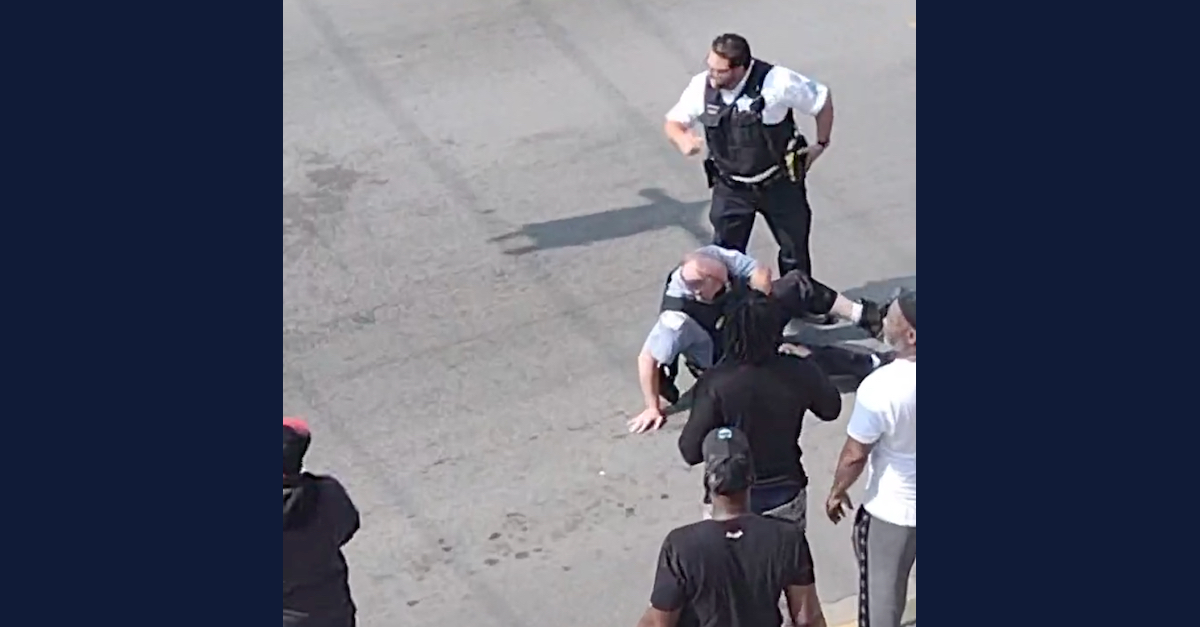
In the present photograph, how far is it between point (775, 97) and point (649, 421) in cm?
132

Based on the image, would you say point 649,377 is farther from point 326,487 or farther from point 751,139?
point 326,487

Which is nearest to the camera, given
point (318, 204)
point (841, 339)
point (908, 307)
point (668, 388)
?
point (908, 307)

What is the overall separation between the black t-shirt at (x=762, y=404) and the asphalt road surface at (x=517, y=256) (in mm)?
1121

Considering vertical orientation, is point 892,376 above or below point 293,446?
below

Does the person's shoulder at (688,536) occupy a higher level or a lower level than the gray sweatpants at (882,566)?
higher

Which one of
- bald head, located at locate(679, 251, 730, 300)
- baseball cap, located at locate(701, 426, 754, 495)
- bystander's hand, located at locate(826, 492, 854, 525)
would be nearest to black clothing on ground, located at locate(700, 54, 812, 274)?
bald head, located at locate(679, 251, 730, 300)

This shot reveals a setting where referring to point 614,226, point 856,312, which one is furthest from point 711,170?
point 614,226

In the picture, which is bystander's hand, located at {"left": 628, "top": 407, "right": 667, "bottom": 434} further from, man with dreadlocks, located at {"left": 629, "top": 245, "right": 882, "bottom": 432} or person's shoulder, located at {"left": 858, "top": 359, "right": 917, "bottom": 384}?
person's shoulder, located at {"left": 858, "top": 359, "right": 917, "bottom": 384}

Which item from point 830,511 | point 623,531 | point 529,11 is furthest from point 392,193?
point 830,511

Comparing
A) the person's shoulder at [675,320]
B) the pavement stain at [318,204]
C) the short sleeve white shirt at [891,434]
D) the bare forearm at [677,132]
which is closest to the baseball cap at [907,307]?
the short sleeve white shirt at [891,434]

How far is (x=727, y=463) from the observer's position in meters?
4.87

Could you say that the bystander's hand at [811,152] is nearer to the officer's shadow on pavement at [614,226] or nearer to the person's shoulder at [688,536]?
the officer's shadow on pavement at [614,226]

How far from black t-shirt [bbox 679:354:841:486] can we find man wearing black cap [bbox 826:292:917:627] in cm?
16

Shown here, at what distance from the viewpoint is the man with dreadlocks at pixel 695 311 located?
23.6 ft
